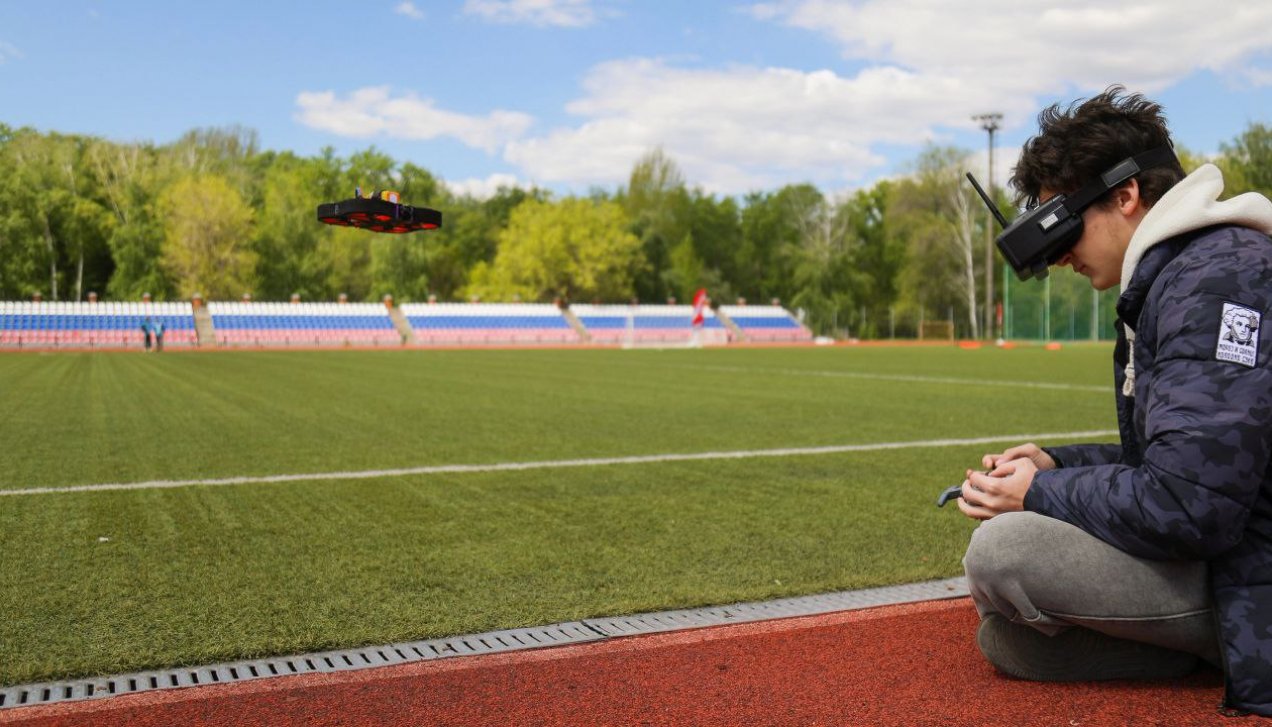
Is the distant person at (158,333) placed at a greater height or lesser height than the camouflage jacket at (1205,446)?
lesser

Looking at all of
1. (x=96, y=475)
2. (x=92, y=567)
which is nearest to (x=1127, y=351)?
(x=92, y=567)

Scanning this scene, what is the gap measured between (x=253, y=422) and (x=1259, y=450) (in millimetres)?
11387

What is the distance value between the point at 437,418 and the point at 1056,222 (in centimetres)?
1059

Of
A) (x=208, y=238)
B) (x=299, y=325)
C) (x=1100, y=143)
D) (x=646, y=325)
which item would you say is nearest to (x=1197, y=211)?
(x=1100, y=143)

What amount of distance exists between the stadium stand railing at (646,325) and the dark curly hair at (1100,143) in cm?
5302

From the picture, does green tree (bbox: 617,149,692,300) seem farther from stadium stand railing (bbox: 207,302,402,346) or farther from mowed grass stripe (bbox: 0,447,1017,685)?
mowed grass stripe (bbox: 0,447,1017,685)

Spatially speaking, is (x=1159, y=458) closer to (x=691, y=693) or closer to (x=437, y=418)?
(x=691, y=693)

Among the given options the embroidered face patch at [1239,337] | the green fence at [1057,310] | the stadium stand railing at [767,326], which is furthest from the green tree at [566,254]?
the embroidered face patch at [1239,337]

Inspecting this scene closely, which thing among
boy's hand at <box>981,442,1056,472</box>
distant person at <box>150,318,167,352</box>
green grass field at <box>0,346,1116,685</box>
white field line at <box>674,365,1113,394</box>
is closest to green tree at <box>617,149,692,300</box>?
distant person at <box>150,318,167,352</box>

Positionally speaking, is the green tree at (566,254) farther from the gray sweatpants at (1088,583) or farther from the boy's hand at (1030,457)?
the gray sweatpants at (1088,583)

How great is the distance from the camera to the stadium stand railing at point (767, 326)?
202ft

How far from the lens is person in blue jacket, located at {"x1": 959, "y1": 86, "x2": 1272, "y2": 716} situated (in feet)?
7.23

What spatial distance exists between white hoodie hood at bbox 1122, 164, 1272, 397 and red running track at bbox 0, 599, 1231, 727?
1.21m

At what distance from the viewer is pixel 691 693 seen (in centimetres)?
307
